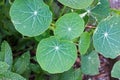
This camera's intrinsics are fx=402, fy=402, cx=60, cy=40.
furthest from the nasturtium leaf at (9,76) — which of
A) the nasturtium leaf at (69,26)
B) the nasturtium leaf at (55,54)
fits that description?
the nasturtium leaf at (69,26)

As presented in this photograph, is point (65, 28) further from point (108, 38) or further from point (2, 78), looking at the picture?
point (2, 78)

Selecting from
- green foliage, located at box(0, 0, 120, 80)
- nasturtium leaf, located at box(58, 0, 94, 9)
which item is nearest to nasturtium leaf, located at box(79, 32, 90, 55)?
green foliage, located at box(0, 0, 120, 80)

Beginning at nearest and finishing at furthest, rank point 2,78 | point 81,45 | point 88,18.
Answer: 1. point 2,78
2. point 81,45
3. point 88,18

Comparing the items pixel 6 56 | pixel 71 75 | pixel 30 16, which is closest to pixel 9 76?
pixel 6 56

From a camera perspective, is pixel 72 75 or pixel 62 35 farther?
pixel 72 75

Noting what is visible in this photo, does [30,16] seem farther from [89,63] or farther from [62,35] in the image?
[89,63]

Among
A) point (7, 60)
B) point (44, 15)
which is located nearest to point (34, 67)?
point (7, 60)

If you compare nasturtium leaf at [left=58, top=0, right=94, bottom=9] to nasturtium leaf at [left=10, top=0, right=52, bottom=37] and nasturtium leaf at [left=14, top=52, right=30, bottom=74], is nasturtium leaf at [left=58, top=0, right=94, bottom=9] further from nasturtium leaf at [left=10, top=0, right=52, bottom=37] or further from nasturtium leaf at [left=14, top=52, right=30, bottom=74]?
nasturtium leaf at [left=14, top=52, right=30, bottom=74]

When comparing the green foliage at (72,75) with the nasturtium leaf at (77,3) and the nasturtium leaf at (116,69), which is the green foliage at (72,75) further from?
the nasturtium leaf at (77,3)
